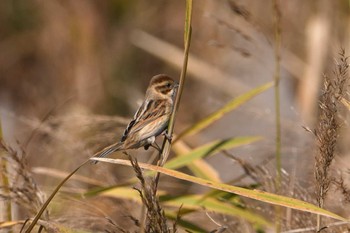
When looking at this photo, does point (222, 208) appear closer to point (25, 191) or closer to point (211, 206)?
point (211, 206)

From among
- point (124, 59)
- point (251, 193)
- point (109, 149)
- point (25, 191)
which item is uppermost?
point (124, 59)

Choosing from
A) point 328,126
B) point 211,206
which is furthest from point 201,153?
point 328,126

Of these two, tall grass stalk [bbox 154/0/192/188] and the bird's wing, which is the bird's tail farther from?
tall grass stalk [bbox 154/0/192/188]

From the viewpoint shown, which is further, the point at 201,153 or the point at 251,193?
the point at 201,153

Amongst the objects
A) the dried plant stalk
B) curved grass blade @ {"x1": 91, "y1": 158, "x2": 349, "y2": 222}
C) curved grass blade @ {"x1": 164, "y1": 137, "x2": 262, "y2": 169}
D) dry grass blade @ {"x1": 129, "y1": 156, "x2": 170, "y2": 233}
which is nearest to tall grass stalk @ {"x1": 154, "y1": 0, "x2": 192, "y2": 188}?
curved grass blade @ {"x1": 91, "y1": 158, "x2": 349, "y2": 222}

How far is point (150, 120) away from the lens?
8.61 ft

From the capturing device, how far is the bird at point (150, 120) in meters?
2.56

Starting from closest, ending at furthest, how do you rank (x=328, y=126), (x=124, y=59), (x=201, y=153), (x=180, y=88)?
(x=328, y=126) → (x=180, y=88) → (x=201, y=153) → (x=124, y=59)

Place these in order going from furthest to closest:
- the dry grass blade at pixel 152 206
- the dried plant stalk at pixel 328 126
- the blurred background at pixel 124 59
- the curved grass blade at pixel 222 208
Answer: the blurred background at pixel 124 59
the curved grass blade at pixel 222 208
the dried plant stalk at pixel 328 126
the dry grass blade at pixel 152 206

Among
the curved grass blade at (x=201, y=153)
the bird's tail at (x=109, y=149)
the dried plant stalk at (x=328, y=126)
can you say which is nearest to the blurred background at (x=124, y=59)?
the curved grass blade at (x=201, y=153)

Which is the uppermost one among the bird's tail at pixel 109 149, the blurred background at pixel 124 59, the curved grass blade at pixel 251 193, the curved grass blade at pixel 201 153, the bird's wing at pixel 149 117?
the blurred background at pixel 124 59

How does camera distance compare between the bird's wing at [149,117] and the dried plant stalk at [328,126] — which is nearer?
the dried plant stalk at [328,126]

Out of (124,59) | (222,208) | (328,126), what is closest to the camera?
(328,126)

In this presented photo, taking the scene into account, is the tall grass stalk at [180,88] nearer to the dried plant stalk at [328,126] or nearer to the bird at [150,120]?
the bird at [150,120]
